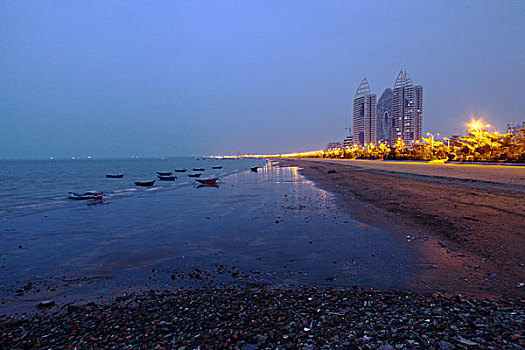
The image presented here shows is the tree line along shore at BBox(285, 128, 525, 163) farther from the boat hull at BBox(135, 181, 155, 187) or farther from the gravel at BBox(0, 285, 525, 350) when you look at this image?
the boat hull at BBox(135, 181, 155, 187)

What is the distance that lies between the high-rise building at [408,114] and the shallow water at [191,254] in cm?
20070

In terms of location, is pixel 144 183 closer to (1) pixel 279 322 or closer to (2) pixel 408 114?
(1) pixel 279 322

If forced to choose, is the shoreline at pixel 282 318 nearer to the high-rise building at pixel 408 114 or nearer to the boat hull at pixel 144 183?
the boat hull at pixel 144 183

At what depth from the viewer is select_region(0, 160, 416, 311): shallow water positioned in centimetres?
578

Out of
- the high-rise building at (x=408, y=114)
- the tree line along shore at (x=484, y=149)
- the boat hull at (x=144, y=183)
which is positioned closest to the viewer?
the boat hull at (x=144, y=183)

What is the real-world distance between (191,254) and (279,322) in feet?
16.1

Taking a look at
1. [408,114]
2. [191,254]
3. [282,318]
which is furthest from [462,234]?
[408,114]

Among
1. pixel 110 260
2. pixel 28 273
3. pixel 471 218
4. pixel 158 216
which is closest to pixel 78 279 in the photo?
pixel 110 260

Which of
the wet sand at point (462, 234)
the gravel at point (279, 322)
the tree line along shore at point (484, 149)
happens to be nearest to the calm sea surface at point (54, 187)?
the gravel at point (279, 322)

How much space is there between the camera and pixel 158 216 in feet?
47.5

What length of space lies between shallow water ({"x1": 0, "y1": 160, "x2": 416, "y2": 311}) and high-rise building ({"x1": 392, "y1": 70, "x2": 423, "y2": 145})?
658 feet

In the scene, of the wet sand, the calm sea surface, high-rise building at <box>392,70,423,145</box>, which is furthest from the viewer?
high-rise building at <box>392,70,423,145</box>

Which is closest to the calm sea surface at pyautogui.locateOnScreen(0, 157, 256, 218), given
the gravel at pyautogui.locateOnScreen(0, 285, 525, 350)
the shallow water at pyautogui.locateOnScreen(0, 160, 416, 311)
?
the shallow water at pyautogui.locateOnScreen(0, 160, 416, 311)

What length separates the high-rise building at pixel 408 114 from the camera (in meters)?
181
